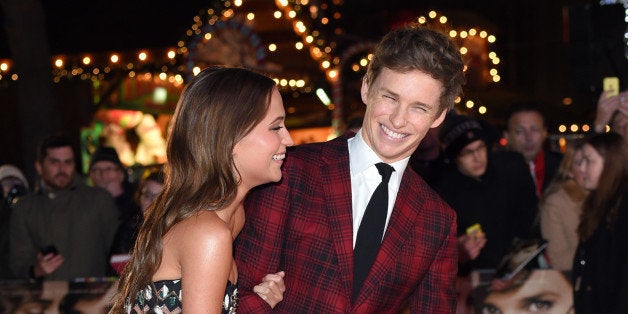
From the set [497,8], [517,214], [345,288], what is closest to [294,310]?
[345,288]

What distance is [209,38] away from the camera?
45.2 ft

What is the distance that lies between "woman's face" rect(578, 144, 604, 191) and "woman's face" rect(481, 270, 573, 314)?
0.63 m

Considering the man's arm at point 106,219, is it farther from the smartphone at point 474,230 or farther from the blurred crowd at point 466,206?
the smartphone at point 474,230

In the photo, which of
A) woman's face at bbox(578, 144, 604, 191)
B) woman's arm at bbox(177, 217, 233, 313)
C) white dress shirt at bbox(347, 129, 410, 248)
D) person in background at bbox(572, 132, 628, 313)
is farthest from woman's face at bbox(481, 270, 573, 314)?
woman's arm at bbox(177, 217, 233, 313)

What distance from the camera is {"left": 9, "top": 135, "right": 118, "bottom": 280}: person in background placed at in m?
7.11

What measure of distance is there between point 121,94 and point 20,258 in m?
9.65

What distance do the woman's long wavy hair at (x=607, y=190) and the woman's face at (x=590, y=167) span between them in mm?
37

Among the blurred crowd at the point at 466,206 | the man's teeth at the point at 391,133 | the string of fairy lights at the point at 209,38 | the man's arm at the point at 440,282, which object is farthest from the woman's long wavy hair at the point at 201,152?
the string of fairy lights at the point at 209,38

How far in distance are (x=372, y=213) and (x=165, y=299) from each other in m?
0.94

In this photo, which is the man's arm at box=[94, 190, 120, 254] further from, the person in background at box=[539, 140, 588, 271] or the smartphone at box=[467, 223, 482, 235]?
the person in background at box=[539, 140, 588, 271]

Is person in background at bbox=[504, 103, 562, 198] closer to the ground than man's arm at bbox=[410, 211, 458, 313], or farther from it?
farther from it

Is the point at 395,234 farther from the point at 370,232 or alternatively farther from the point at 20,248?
the point at 20,248

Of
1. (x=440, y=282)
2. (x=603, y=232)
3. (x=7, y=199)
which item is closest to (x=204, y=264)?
(x=440, y=282)

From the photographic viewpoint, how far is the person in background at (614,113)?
7.22 metres
